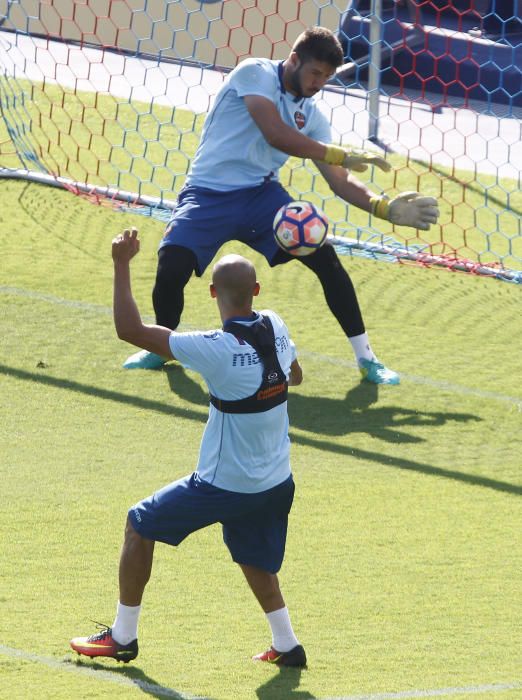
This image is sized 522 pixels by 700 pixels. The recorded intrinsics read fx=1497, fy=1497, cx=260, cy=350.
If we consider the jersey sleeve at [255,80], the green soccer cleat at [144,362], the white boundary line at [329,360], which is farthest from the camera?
the green soccer cleat at [144,362]

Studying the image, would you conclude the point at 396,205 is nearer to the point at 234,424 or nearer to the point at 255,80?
the point at 255,80

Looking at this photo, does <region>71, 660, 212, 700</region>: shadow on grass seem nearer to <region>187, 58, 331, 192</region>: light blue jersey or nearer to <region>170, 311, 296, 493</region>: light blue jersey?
<region>170, 311, 296, 493</region>: light blue jersey

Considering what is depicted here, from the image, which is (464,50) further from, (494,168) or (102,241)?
(102,241)

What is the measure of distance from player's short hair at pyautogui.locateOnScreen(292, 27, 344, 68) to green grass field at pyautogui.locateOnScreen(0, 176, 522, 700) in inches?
70.0

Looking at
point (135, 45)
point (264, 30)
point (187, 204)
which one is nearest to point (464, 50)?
point (264, 30)

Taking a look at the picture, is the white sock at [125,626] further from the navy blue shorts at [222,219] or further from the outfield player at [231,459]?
the navy blue shorts at [222,219]

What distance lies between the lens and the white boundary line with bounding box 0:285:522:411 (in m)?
8.06

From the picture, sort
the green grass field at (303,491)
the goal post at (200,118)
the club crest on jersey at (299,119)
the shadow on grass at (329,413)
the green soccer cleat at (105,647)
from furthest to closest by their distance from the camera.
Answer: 1. the goal post at (200,118)
2. the club crest on jersey at (299,119)
3. the shadow on grass at (329,413)
4. the green grass field at (303,491)
5. the green soccer cleat at (105,647)

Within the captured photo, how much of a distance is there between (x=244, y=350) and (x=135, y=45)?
9.98 meters

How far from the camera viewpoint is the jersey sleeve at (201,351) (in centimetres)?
486

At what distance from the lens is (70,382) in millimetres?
7988

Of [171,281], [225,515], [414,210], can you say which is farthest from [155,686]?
[171,281]

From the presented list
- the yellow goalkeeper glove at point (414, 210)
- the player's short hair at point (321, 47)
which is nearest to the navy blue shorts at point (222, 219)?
the player's short hair at point (321, 47)

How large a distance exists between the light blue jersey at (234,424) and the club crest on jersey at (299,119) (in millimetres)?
3112
